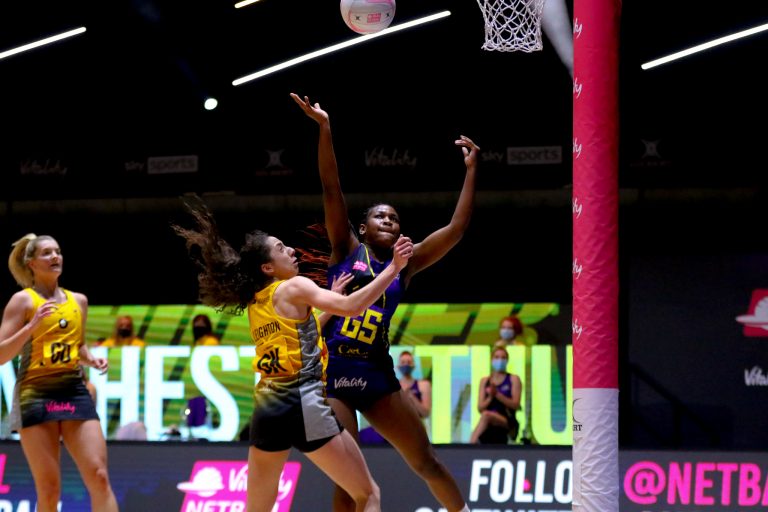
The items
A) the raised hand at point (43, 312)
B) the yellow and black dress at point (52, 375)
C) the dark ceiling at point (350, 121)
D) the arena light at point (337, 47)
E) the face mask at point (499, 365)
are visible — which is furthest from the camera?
the face mask at point (499, 365)

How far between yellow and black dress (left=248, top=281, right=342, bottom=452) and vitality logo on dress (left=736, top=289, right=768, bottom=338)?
8.85 metres

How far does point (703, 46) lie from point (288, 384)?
835cm

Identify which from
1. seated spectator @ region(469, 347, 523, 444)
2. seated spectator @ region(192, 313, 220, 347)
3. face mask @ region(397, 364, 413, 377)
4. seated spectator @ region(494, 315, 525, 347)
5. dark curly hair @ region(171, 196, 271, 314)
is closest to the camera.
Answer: dark curly hair @ region(171, 196, 271, 314)

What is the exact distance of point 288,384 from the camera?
6.30 metres

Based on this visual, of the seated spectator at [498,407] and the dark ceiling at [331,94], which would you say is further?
the seated spectator at [498,407]

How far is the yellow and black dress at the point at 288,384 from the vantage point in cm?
617

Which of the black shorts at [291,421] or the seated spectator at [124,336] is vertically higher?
the seated spectator at [124,336]

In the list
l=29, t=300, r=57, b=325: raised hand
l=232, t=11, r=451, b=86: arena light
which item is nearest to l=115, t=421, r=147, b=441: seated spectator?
l=232, t=11, r=451, b=86: arena light

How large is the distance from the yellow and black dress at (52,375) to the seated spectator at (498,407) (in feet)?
21.2

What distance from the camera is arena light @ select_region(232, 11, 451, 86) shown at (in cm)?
1277

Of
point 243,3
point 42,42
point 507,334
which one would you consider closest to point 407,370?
point 507,334

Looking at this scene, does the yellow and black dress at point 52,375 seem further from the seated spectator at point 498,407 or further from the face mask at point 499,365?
the face mask at point 499,365

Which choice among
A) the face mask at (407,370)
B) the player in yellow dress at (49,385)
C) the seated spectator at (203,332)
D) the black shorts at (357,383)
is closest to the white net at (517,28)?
the black shorts at (357,383)

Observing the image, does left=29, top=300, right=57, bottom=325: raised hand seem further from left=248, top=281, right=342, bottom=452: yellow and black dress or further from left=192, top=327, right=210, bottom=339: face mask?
left=192, top=327, right=210, bottom=339: face mask
